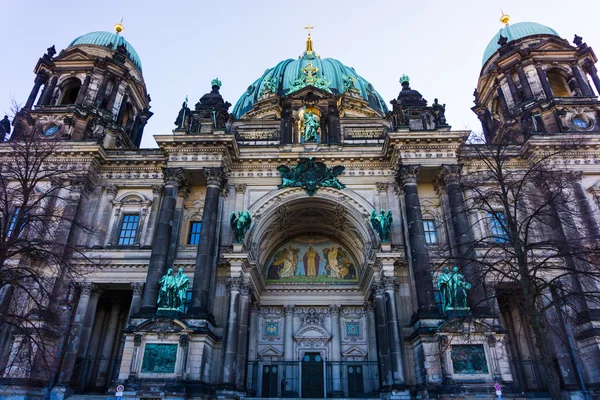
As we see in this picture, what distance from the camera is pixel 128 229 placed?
946 inches

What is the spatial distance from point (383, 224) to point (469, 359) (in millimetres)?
7381

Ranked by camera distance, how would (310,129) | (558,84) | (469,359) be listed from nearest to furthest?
(469,359), (310,129), (558,84)

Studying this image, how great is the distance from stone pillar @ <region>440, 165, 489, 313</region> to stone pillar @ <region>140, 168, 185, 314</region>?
13.6 metres

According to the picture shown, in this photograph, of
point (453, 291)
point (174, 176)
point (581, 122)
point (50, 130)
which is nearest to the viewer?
point (453, 291)

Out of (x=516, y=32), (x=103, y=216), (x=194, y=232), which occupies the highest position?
(x=516, y=32)

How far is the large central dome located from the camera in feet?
124

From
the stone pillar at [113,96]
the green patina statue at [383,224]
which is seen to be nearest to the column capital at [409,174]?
the green patina statue at [383,224]

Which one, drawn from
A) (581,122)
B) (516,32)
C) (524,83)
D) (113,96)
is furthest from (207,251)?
(516,32)

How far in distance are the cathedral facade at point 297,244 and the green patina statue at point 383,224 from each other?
117 millimetres

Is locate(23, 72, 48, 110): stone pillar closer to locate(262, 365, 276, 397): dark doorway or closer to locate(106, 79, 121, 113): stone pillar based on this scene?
locate(106, 79, 121, 113): stone pillar

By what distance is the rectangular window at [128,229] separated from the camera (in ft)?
77.7

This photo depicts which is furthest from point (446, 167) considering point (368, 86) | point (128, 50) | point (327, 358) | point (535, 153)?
point (128, 50)

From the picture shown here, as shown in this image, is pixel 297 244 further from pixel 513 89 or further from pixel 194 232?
pixel 513 89

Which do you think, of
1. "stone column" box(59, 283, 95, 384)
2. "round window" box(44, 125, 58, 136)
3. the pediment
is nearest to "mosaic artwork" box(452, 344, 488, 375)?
the pediment
